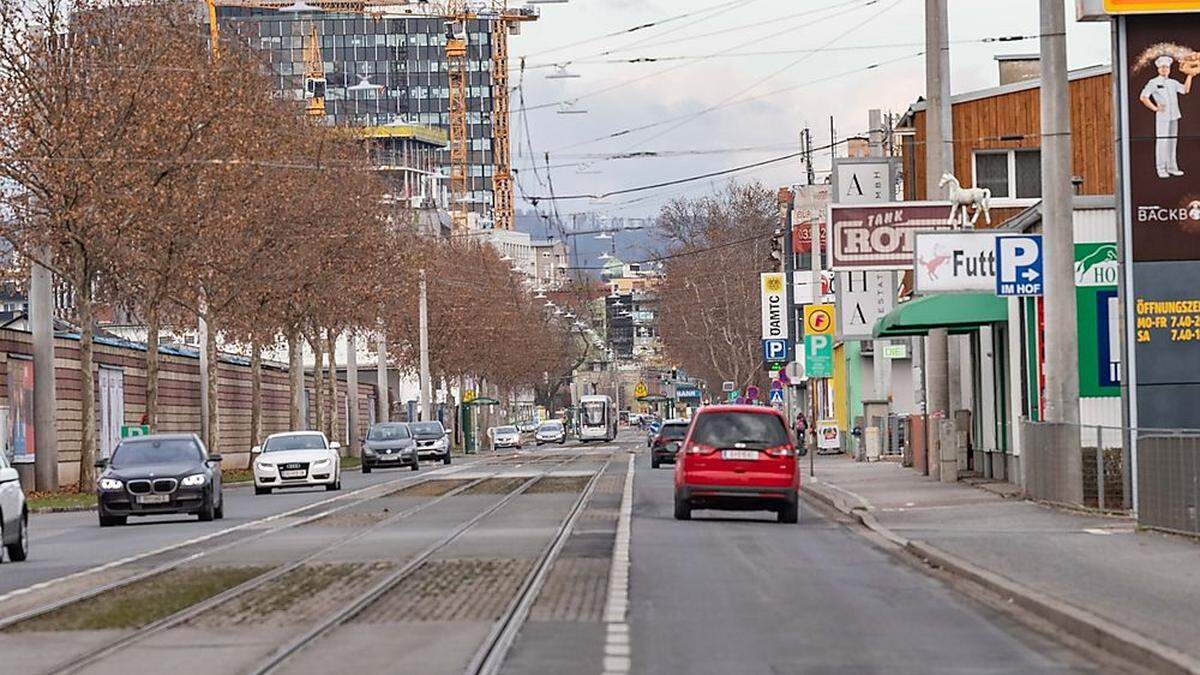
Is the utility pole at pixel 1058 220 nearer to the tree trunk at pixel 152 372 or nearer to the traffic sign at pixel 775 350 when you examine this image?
the tree trunk at pixel 152 372

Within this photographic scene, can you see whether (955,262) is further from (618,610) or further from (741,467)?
(618,610)

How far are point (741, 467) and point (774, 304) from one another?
145 feet

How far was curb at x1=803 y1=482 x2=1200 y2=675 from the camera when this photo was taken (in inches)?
514

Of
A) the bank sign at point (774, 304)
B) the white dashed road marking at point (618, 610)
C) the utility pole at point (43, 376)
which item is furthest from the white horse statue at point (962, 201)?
the bank sign at point (774, 304)

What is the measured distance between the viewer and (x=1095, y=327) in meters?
33.7

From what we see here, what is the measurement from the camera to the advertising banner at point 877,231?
40.1 metres

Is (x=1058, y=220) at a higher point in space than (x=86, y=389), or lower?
higher

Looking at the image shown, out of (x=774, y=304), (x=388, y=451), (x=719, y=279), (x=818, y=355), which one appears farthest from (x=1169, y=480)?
(x=719, y=279)

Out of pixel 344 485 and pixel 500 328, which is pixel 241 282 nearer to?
pixel 344 485

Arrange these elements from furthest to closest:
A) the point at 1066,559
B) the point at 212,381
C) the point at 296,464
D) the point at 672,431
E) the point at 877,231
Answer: the point at 212,381
the point at 672,431
the point at 296,464
the point at 877,231
the point at 1066,559

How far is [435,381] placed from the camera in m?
126

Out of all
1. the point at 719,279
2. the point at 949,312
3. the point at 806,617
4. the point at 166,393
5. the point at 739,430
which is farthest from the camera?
the point at 719,279

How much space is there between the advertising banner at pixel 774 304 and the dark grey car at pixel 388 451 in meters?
13.0

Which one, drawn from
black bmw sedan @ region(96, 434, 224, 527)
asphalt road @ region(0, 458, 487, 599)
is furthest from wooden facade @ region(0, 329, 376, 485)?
black bmw sedan @ region(96, 434, 224, 527)
